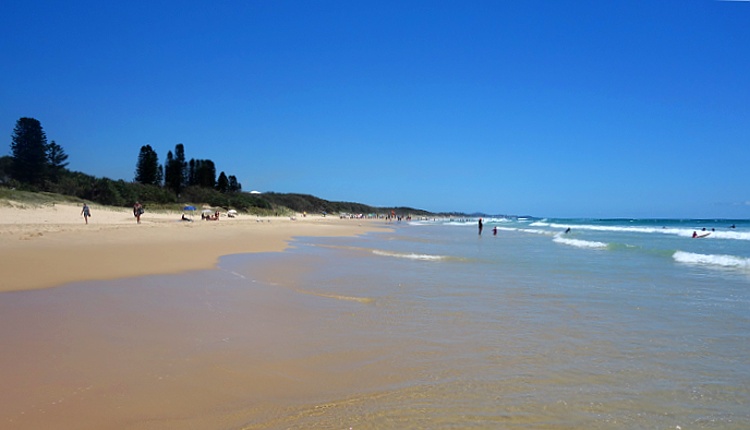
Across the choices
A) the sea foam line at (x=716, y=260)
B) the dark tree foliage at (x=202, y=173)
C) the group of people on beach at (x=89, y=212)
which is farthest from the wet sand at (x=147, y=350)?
the dark tree foliage at (x=202, y=173)

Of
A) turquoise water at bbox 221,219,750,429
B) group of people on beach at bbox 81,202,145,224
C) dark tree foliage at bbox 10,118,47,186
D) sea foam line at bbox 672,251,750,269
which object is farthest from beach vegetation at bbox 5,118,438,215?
sea foam line at bbox 672,251,750,269

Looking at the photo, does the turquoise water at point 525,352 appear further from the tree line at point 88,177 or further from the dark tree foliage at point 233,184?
the dark tree foliage at point 233,184

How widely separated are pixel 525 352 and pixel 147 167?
243 feet

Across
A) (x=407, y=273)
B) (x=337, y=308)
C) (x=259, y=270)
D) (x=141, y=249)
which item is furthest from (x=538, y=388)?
(x=141, y=249)

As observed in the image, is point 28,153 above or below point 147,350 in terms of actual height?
above

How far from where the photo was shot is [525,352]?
4887 millimetres

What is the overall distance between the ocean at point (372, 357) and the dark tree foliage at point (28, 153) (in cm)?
5354

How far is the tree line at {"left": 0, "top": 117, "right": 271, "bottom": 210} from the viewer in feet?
153

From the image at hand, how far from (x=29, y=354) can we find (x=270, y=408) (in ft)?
9.07

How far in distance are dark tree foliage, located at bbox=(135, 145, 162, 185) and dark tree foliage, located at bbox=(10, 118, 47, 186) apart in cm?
1737

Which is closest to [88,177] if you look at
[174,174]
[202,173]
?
[174,174]

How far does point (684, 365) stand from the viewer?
454cm

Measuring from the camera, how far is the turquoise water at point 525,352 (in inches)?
133

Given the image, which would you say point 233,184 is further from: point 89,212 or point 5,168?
point 89,212
